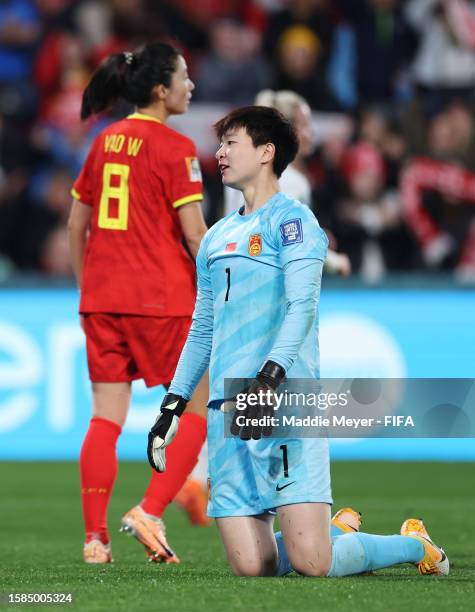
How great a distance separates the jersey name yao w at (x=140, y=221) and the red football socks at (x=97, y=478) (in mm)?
542

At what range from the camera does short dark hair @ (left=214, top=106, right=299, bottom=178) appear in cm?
505

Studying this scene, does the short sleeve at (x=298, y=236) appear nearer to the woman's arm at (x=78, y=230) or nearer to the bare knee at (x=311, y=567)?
the bare knee at (x=311, y=567)

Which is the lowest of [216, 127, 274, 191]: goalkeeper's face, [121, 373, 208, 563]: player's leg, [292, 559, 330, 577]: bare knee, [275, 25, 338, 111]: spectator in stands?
[292, 559, 330, 577]: bare knee

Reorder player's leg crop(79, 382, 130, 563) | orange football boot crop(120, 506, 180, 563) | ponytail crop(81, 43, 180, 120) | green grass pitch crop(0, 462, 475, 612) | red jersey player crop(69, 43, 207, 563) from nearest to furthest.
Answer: green grass pitch crop(0, 462, 475, 612) < orange football boot crop(120, 506, 180, 563) < player's leg crop(79, 382, 130, 563) < red jersey player crop(69, 43, 207, 563) < ponytail crop(81, 43, 180, 120)

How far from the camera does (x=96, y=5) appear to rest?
1350 cm

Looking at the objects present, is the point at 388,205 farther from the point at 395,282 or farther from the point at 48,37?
the point at 48,37

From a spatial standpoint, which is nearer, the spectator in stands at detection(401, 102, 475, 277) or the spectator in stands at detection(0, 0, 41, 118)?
the spectator in stands at detection(401, 102, 475, 277)

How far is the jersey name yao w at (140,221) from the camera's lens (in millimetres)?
6105

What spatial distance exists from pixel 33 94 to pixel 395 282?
4122 millimetres

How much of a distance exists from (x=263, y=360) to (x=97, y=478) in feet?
4.47

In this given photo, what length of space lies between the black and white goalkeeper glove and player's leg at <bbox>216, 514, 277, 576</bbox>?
1.02ft

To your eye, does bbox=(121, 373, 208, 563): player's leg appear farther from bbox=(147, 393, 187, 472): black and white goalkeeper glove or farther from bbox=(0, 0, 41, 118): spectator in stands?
bbox=(0, 0, 41, 118): spectator in stands

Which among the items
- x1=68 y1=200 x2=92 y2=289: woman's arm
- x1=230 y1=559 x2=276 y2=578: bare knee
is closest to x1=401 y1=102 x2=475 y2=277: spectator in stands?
x1=68 y1=200 x2=92 y2=289: woman's arm

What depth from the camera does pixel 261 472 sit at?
15.9 ft
